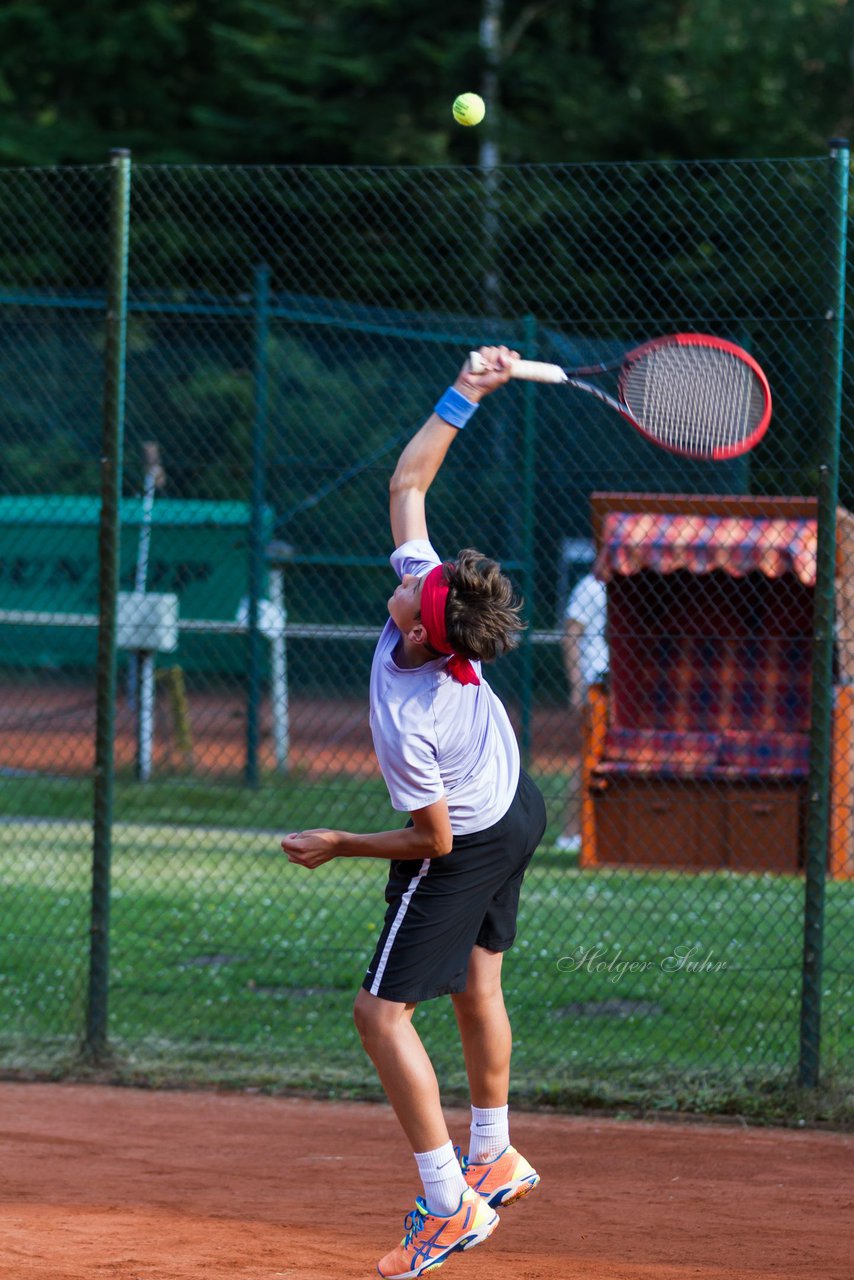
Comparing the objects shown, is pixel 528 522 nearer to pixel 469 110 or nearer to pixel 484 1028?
pixel 469 110

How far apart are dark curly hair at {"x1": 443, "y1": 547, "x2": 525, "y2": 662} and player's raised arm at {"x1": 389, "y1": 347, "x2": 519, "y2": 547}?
0.48m

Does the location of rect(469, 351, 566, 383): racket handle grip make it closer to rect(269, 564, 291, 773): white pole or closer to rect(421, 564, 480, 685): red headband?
rect(421, 564, 480, 685): red headband

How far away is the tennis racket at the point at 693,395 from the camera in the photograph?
471cm

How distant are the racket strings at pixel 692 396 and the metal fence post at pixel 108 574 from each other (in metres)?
1.98

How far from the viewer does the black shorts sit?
3.80m

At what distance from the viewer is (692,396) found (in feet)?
15.5

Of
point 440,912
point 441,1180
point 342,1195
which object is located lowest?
point 342,1195

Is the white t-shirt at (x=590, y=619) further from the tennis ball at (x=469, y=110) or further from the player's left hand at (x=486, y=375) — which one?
the player's left hand at (x=486, y=375)

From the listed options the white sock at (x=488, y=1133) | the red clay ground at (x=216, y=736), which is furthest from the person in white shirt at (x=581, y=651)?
the white sock at (x=488, y=1133)

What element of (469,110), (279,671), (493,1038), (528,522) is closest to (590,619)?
(528,522)

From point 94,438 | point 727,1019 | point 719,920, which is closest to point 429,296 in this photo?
point 94,438

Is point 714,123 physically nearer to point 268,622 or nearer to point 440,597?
point 268,622

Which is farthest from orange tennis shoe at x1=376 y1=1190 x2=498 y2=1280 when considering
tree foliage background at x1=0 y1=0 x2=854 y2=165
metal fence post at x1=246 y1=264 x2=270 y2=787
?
tree foliage background at x1=0 y1=0 x2=854 y2=165
